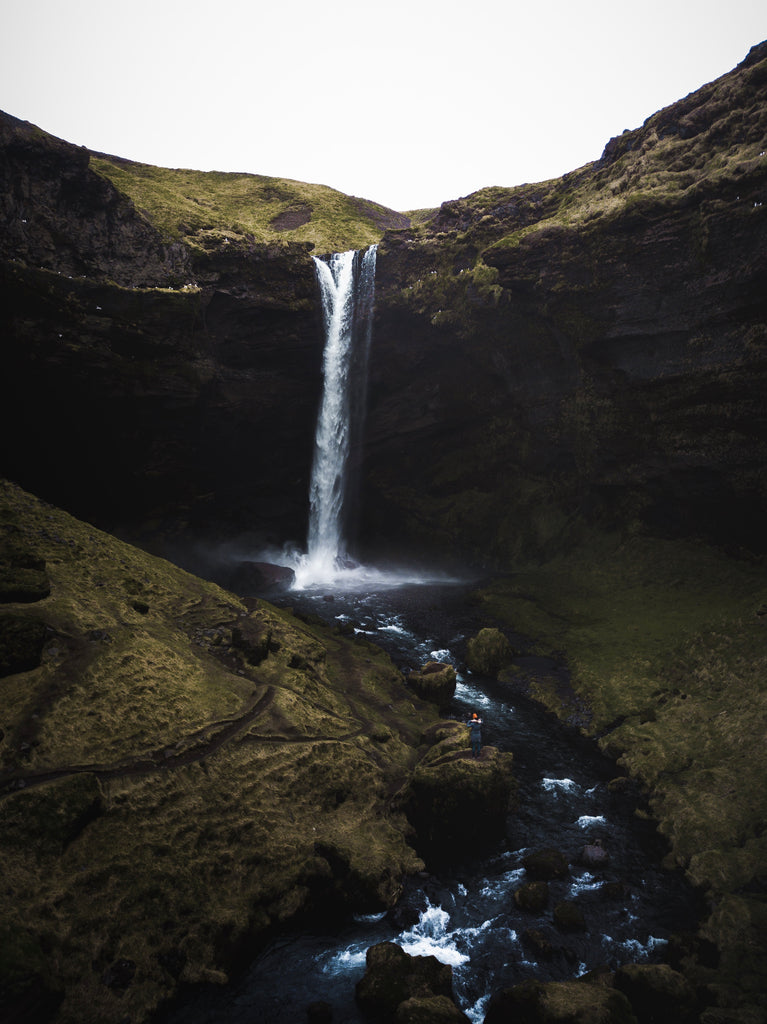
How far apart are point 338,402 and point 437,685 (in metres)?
32.9

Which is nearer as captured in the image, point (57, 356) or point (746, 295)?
point (746, 295)

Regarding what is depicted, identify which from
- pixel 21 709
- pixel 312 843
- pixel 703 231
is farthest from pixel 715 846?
pixel 703 231

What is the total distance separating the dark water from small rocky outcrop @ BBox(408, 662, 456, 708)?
4067 millimetres

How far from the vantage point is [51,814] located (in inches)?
506

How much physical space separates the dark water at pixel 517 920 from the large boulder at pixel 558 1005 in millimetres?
883

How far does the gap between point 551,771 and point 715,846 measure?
6.17m

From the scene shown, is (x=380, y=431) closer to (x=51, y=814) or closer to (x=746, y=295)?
(x=746, y=295)

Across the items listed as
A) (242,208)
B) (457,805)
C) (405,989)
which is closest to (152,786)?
(405,989)

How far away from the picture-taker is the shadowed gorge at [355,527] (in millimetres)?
13602

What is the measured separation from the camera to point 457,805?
17.1m

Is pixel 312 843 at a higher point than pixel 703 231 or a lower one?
lower

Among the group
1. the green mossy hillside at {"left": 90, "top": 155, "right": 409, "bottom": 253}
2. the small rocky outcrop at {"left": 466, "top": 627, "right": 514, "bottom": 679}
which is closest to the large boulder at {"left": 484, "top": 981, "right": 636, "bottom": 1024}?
the small rocky outcrop at {"left": 466, "top": 627, "right": 514, "bottom": 679}

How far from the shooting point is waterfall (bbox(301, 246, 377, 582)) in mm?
49750

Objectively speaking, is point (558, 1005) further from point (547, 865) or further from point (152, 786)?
point (152, 786)
